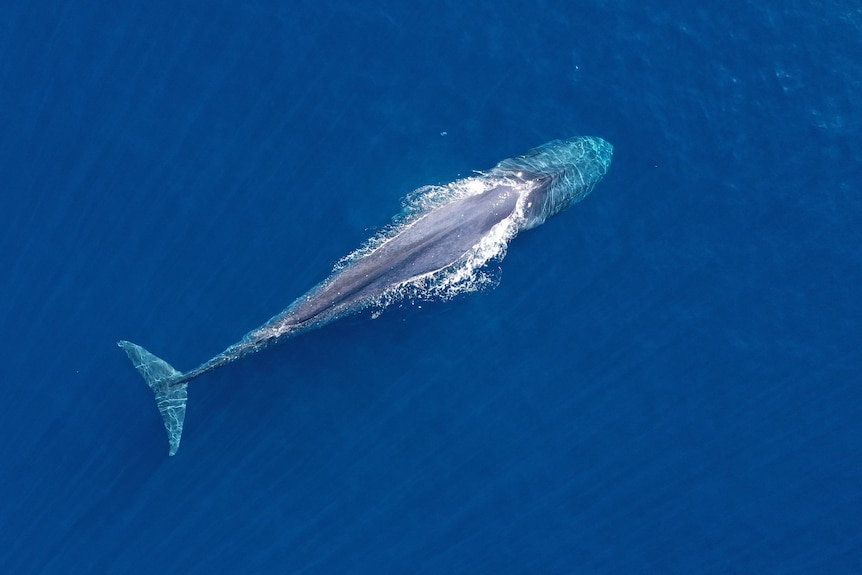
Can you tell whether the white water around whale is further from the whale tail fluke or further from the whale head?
the whale tail fluke

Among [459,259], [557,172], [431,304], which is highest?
[557,172]

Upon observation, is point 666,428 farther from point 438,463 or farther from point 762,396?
point 438,463

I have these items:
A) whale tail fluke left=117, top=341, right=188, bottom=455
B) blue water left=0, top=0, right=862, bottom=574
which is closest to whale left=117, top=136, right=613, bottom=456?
whale tail fluke left=117, top=341, right=188, bottom=455

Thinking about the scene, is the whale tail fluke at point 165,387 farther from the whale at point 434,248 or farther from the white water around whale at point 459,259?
the white water around whale at point 459,259

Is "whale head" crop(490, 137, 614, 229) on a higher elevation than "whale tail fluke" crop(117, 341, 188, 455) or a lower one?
higher

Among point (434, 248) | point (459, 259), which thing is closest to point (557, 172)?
point (459, 259)

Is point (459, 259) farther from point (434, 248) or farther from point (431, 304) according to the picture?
point (431, 304)
